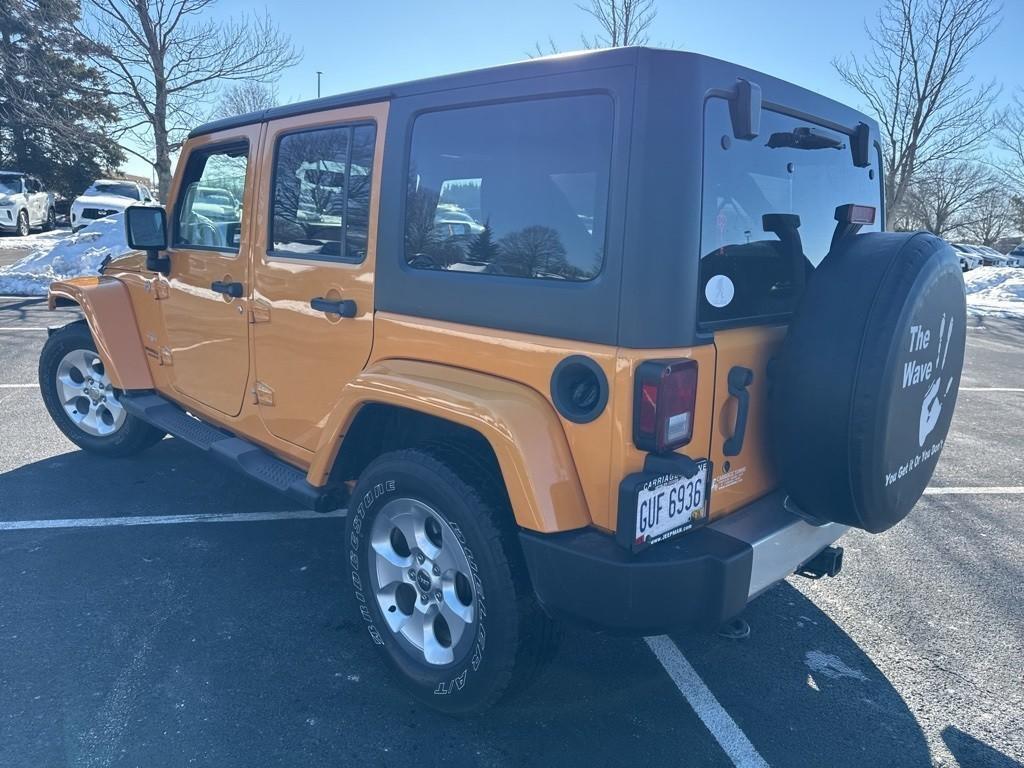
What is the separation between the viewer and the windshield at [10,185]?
819 inches

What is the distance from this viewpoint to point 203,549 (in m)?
3.72

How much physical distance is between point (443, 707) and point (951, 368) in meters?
2.07

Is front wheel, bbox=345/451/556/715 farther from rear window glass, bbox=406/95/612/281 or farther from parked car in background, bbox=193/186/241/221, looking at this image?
parked car in background, bbox=193/186/241/221

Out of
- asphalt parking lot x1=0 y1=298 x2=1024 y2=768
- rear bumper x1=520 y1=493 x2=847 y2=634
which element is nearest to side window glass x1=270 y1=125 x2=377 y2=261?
rear bumper x1=520 y1=493 x2=847 y2=634

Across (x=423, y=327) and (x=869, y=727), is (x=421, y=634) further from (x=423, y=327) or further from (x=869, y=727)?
(x=869, y=727)

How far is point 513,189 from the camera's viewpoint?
92.9 inches

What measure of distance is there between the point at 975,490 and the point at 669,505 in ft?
12.1

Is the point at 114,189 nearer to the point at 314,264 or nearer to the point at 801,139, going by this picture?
the point at 314,264

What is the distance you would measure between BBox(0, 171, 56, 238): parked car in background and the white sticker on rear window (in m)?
A: 23.5

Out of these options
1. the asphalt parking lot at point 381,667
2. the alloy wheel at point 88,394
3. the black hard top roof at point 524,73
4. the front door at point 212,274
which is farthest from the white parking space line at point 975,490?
Answer: the alloy wheel at point 88,394

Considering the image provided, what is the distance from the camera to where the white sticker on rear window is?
85.6 inches

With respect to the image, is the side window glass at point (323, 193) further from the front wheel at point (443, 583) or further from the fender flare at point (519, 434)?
the front wheel at point (443, 583)

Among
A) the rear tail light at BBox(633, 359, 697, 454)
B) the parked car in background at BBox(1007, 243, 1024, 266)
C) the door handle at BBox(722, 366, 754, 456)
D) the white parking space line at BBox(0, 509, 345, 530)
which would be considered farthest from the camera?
the parked car in background at BBox(1007, 243, 1024, 266)

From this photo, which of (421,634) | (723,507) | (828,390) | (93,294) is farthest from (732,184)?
(93,294)
